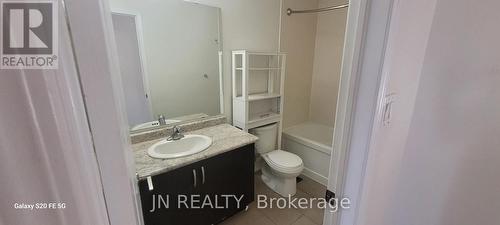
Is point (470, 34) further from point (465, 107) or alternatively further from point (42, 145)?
point (42, 145)

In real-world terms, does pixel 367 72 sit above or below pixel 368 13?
below

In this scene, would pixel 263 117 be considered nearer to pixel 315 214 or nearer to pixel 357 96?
pixel 315 214

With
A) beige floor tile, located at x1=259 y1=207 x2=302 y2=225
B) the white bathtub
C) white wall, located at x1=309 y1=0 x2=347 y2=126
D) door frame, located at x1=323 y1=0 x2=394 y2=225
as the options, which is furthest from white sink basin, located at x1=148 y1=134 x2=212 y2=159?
white wall, located at x1=309 y1=0 x2=347 y2=126

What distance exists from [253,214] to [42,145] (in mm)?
1992

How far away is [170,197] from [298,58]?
7.25 feet

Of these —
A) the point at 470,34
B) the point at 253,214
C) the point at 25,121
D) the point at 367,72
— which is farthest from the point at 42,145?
the point at 253,214

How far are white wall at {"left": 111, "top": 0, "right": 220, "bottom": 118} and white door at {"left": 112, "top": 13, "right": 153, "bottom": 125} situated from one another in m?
0.05

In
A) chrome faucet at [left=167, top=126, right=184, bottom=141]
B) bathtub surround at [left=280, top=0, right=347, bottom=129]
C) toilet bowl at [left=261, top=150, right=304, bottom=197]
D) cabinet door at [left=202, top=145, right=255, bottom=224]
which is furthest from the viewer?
bathtub surround at [left=280, top=0, right=347, bottom=129]

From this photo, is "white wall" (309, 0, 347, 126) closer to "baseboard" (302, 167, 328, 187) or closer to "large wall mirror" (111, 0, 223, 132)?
"baseboard" (302, 167, 328, 187)

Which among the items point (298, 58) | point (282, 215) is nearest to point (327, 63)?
point (298, 58)

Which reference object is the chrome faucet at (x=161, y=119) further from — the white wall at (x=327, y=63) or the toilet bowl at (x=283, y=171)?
the white wall at (x=327, y=63)

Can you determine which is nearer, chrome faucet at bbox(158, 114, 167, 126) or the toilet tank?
chrome faucet at bbox(158, 114, 167, 126)

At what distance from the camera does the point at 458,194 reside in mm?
1082

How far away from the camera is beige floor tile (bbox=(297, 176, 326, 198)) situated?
233cm
